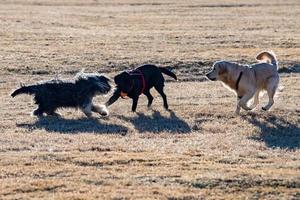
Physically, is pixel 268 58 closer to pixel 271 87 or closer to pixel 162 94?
pixel 271 87

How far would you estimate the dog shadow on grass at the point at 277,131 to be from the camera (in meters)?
13.4

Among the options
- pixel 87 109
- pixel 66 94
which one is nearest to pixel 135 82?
pixel 87 109

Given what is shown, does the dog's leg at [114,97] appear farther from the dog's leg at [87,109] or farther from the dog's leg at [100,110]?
the dog's leg at [87,109]

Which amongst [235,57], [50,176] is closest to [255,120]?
[50,176]

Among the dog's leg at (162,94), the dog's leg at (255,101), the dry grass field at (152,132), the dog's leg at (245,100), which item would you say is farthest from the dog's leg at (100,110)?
the dog's leg at (255,101)

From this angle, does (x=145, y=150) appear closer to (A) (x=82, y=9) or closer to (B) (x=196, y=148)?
(B) (x=196, y=148)

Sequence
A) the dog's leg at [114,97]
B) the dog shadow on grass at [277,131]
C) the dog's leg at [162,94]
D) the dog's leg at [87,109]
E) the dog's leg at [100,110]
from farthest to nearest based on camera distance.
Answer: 1. the dog's leg at [162,94]
2. the dog's leg at [114,97]
3. the dog's leg at [100,110]
4. the dog's leg at [87,109]
5. the dog shadow on grass at [277,131]

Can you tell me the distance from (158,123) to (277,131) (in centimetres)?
229

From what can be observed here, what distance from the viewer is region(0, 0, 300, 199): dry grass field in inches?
402

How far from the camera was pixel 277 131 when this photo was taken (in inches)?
569

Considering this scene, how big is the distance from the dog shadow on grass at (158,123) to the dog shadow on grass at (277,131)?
4.39 feet

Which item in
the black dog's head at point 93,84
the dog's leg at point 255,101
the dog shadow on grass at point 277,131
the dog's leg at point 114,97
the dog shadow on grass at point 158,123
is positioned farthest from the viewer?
the dog's leg at point 114,97

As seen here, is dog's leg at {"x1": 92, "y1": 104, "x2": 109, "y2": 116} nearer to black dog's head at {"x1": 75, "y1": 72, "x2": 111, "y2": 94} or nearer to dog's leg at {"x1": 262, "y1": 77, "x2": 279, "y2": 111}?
black dog's head at {"x1": 75, "y1": 72, "x2": 111, "y2": 94}

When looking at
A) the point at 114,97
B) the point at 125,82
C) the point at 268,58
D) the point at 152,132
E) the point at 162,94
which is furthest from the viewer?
the point at 162,94
